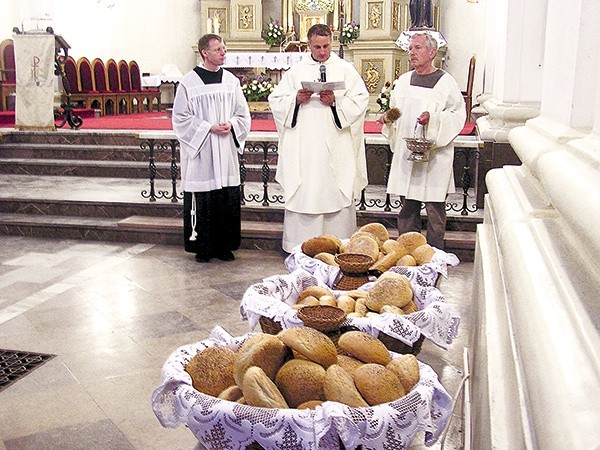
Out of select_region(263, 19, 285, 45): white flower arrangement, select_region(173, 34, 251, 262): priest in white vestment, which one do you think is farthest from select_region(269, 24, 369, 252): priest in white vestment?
select_region(263, 19, 285, 45): white flower arrangement

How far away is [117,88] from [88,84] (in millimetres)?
908

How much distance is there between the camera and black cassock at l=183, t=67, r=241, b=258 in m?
6.17

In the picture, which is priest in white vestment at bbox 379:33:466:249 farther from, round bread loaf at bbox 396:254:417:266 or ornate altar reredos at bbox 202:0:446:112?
ornate altar reredos at bbox 202:0:446:112

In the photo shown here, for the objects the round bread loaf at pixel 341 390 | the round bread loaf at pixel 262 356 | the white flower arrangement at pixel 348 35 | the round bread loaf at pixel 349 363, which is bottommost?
the round bread loaf at pixel 349 363

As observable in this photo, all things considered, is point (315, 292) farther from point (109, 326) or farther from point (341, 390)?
point (109, 326)

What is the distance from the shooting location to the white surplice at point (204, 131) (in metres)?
6.03

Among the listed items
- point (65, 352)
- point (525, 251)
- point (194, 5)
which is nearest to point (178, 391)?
point (525, 251)

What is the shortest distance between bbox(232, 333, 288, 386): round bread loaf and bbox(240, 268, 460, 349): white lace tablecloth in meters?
0.49

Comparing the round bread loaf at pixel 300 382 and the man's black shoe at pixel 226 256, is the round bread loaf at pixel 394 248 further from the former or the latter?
the man's black shoe at pixel 226 256

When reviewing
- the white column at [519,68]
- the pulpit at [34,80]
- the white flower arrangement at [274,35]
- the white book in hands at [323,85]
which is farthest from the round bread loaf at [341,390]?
the white flower arrangement at [274,35]

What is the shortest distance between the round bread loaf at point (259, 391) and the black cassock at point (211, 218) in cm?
447

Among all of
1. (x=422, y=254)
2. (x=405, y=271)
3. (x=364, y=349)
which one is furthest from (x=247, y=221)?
(x=364, y=349)

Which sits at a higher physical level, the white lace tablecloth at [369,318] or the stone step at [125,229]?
the white lace tablecloth at [369,318]

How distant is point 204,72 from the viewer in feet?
19.9
